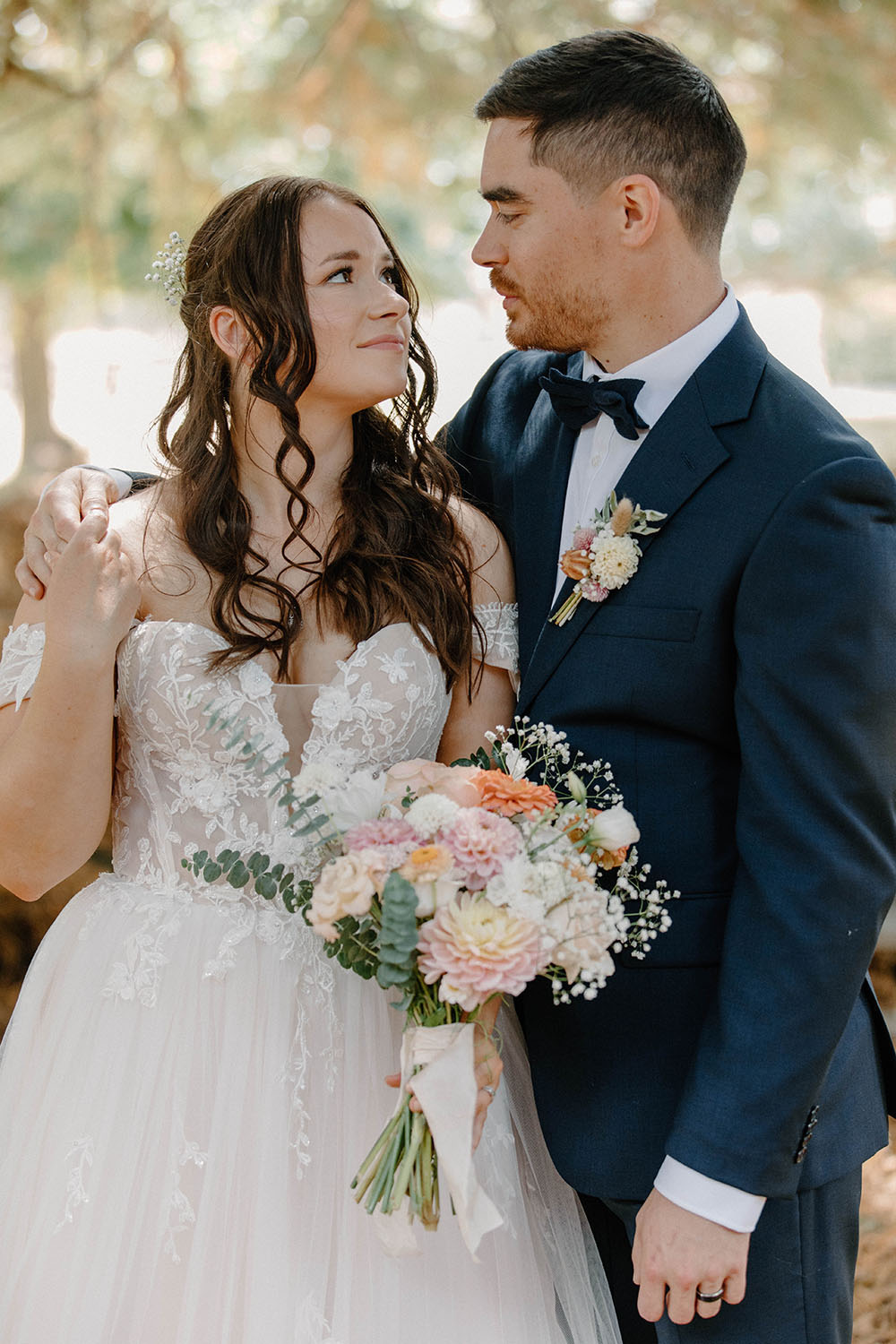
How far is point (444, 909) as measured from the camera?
1.58 m

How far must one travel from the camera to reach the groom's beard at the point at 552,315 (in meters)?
2.19

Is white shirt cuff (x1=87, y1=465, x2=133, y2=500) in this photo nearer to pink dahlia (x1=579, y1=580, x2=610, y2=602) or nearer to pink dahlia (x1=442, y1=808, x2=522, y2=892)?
pink dahlia (x1=579, y1=580, x2=610, y2=602)

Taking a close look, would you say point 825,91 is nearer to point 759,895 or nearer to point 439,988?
point 759,895

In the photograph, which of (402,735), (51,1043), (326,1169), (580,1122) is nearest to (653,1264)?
(580,1122)

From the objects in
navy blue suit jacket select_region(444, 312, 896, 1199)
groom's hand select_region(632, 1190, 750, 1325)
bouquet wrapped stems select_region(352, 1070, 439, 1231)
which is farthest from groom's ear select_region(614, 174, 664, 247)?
groom's hand select_region(632, 1190, 750, 1325)

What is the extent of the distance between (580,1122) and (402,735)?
687 mm

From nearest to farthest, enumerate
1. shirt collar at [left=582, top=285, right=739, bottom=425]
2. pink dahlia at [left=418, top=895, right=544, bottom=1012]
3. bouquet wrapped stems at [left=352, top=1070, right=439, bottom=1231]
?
Answer: pink dahlia at [left=418, top=895, right=544, bottom=1012] < bouquet wrapped stems at [left=352, top=1070, right=439, bottom=1231] < shirt collar at [left=582, top=285, right=739, bottom=425]

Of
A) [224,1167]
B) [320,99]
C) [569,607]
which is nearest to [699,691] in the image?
[569,607]

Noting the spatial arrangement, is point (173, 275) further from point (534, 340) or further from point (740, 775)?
point (740, 775)

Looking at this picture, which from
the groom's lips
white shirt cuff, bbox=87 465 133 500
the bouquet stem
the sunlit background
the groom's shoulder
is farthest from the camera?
the sunlit background

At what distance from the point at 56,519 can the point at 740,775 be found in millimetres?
1214

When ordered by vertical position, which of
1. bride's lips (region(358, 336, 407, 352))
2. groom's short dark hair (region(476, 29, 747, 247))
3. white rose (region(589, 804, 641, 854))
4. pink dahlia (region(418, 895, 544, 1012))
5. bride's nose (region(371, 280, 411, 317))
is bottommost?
pink dahlia (region(418, 895, 544, 1012))

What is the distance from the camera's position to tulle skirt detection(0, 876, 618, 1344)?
1.91m

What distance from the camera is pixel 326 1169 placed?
6.50ft
